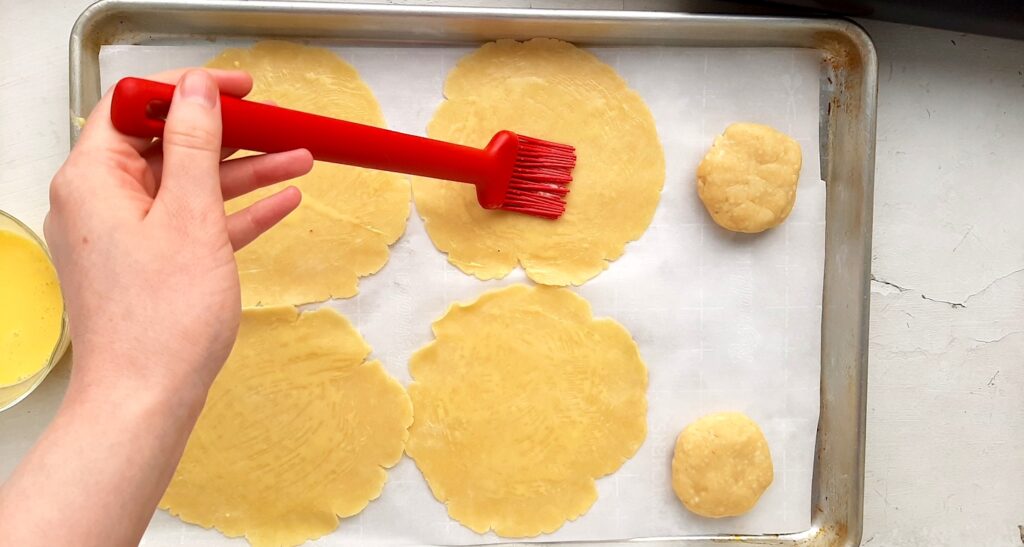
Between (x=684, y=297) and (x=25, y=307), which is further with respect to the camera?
(x=684, y=297)

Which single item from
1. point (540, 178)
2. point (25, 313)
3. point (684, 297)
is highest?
point (540, 178)

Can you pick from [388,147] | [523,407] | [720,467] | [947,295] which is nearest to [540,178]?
[388,147]

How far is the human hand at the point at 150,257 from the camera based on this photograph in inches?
33.7

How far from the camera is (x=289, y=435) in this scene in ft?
4.52

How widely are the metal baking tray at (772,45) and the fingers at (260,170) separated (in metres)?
0.39

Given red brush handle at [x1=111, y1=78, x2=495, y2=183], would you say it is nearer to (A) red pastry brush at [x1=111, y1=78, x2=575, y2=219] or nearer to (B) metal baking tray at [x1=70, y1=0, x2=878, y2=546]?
(A) red pastry brush at [x1=111, y1=78, x2=575, y2=219]

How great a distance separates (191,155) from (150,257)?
13 cm

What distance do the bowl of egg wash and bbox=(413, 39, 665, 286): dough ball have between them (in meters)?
0.68

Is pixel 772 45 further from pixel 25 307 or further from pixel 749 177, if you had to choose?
pixel 25 307

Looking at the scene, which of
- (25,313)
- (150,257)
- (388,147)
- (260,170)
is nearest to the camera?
(150,257)

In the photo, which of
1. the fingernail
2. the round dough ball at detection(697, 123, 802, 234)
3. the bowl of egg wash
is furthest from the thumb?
the round dough ball at detection(697, 123, 802, 234)

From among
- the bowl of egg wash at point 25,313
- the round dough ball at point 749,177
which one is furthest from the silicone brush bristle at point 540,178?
the bowl of egg wash at point 25,313

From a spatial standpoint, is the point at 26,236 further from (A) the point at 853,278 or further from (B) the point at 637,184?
(A) the point at 853,278

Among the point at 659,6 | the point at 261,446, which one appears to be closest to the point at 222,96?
the point at 261,446
